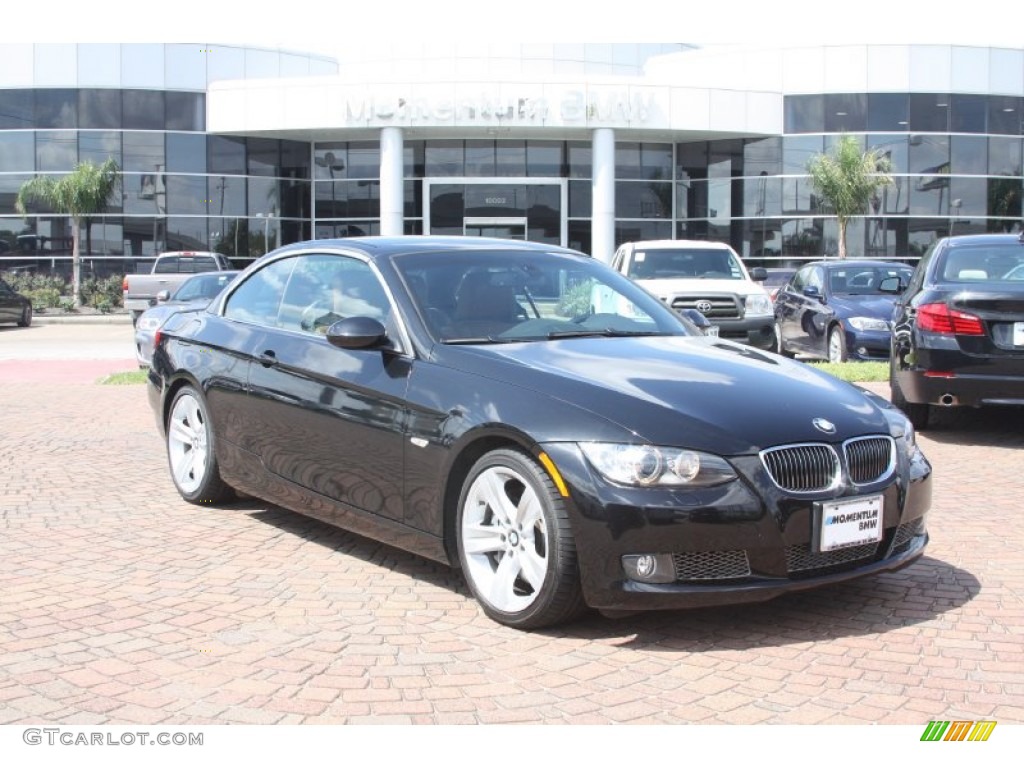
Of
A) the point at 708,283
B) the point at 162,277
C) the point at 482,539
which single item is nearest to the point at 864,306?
the point at 708,283

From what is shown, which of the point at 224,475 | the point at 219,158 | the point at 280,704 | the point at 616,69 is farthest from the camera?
the point at 616,69

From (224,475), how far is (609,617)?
9.47 ft

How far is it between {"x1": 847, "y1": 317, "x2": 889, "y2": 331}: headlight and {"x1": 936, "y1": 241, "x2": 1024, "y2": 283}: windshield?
496cm

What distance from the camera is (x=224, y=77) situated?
41094 mm

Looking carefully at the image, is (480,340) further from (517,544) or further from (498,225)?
(498,225)

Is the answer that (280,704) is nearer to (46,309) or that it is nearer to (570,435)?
(570,435)

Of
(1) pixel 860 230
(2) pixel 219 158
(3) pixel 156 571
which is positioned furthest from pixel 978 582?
(2) pixel 219 158

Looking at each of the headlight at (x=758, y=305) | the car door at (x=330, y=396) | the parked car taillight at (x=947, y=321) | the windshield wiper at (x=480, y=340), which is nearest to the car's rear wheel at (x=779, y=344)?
the headlight at (x=758, y=305)

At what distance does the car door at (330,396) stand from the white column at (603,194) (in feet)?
107

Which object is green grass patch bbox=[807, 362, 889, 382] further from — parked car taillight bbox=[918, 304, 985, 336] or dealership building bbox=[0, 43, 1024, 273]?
dealership building bbox=[0, 43, 1024, 273]

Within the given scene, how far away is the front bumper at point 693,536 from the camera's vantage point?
166 inches

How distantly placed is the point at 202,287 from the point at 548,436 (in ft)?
49.3

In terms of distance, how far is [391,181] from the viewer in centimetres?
3897
